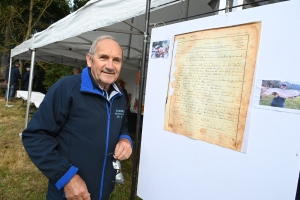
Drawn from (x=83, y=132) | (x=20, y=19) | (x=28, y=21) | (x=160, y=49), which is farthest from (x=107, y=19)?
(x=20, y=19)

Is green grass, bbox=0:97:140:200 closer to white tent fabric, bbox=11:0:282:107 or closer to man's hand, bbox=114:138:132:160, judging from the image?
man's hand, bbox=114:138:132:160

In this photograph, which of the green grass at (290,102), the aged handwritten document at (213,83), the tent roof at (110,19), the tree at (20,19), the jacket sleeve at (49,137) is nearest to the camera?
the green grass at (290,102)

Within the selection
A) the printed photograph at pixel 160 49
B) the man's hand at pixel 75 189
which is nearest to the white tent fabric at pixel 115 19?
Answer: the printed photograph at pixel 160 49

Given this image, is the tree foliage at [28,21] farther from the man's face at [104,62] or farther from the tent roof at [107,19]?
the man's face at [104,62]

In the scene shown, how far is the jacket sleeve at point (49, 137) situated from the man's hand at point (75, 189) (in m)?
0.03

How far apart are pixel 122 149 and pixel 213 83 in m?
0.68

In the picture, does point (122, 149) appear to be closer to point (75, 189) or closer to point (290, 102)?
point (75, 189)

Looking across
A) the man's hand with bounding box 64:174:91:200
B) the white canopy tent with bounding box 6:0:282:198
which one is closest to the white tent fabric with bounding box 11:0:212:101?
the white canopy tent with bounding box 6:0:282:198

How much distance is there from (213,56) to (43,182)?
2851 mm

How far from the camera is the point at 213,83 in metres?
1.15

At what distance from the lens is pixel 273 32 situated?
94 centimetres

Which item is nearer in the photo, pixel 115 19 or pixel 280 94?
pixel 280 94

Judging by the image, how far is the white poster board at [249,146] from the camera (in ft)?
2.91

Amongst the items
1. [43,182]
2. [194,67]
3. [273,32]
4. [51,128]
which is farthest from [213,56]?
[43,182]
